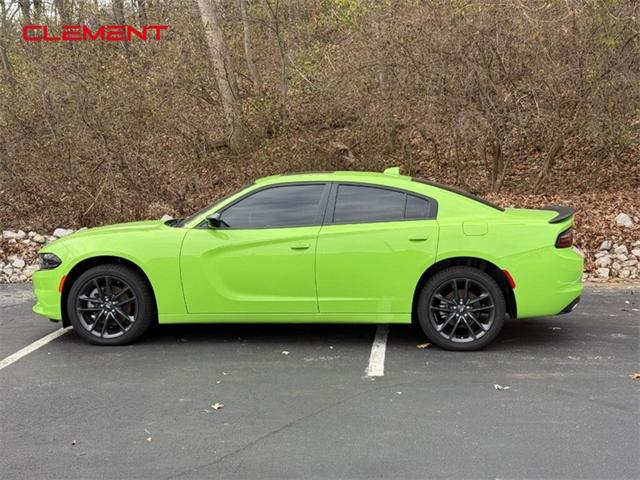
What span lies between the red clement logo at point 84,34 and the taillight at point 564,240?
10.6 meters

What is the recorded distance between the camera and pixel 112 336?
18.8 ft

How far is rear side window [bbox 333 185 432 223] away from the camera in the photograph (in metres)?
5.55

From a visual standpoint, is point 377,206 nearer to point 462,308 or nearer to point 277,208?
Answer: point 277,208

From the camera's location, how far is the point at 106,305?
571cm

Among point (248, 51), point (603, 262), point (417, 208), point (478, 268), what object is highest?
point (248, 51)

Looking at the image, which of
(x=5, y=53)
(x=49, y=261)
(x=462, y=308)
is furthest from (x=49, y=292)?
(x=5, y=53)

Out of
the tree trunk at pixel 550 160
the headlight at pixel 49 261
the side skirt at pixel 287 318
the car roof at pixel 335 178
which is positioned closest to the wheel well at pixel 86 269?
the headlight at pixel 49 261

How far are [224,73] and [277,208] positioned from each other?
851 centimetres

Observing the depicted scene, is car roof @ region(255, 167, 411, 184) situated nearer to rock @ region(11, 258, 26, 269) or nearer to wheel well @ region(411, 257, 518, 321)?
wheel well @ region(411, 257, 518, 321)

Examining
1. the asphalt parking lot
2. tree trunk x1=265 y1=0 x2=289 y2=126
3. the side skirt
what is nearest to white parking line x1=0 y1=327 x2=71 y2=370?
the asphalt parking lot

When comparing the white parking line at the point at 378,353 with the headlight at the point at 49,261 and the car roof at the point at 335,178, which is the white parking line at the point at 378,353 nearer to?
the car roof at the point at 335,178

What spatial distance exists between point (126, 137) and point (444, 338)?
25.5ft

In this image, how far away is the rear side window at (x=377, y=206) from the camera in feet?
18.2

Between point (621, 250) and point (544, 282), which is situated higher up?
point (544, 282)
